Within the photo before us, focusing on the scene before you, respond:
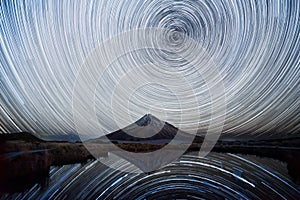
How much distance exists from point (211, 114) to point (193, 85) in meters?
0.11

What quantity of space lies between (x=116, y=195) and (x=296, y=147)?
537 mm

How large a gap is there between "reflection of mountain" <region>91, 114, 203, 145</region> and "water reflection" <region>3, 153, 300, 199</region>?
0.06 m

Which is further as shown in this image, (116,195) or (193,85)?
(193,85)

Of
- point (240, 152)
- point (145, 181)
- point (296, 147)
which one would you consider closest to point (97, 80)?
point (145, 181)

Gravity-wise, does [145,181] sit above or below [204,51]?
below

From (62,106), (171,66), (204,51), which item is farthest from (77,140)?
(204,51)

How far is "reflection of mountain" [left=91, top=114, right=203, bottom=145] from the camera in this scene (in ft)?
3.54

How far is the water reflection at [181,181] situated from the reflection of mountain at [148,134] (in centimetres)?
6

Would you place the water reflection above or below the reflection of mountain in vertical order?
below

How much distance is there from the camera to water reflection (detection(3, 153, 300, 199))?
100 centimetres

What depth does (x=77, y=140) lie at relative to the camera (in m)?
1.10

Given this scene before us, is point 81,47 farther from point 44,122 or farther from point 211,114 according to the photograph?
point 211,114

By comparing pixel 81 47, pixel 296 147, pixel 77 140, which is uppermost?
pixel 81 47

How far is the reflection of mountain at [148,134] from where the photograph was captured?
3.54ft
